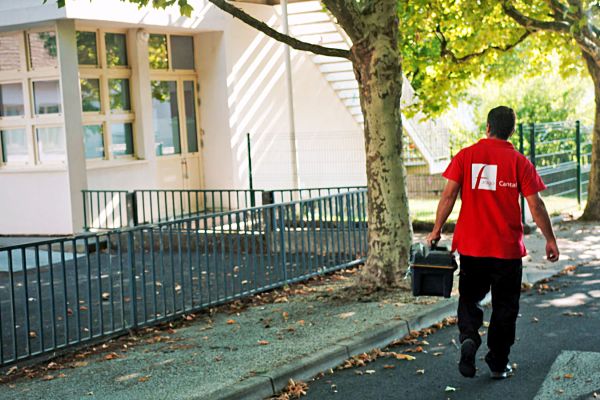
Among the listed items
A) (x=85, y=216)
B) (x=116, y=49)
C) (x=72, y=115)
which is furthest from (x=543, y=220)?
(x=116, y=49)

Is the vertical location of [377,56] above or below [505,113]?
above

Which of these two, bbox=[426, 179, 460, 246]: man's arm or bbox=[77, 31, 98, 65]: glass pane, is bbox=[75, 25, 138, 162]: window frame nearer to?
bbox=[77, 31, 98, 65]: glass pane

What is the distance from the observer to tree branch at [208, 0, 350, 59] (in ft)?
36.3

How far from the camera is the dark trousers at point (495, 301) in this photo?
296 inches

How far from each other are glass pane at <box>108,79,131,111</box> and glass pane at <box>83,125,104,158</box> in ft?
2.25

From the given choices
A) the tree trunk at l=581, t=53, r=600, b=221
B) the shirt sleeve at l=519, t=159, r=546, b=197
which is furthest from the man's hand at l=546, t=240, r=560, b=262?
the tree trunk at l=581, t=53, r=600, b=221

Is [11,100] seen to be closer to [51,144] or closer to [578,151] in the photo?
[51,144]

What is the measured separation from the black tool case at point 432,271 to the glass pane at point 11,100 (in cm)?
1191

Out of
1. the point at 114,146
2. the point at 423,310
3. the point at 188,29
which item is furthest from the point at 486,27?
the point at 423,310

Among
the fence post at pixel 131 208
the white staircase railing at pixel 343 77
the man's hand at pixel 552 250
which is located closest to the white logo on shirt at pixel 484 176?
the man's hand at pixel 552 250

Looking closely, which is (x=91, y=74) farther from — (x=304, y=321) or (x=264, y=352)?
(x=264, y=352)

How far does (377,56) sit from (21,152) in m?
9.19

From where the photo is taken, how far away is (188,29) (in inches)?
774

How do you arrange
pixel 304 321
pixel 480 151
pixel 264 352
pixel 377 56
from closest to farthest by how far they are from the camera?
1. pixel 480 151
2. pixel 264 352
3. pixel 304 321
4. pixel 377 56
